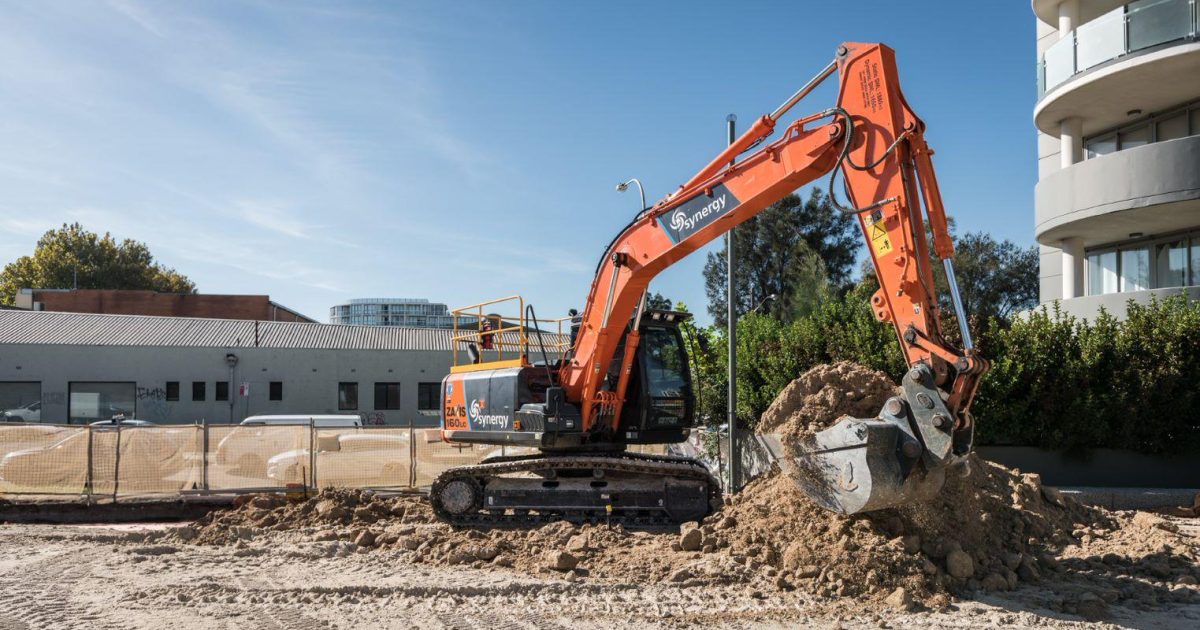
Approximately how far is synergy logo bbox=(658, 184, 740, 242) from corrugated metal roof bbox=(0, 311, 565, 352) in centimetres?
3000

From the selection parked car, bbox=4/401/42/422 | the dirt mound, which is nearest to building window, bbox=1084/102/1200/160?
the dirt mound

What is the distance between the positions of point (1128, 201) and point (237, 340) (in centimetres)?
3444

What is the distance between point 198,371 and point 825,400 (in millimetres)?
Answer: 32467

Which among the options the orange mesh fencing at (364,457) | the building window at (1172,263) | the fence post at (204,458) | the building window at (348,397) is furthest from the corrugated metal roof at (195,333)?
the building window at (1172,263)

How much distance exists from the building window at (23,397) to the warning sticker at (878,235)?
34.9 metres

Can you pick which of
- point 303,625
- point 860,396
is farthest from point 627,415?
point 303,625

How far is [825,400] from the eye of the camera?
9.88 meters

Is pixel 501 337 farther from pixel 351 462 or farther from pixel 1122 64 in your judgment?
pixel 1122 64

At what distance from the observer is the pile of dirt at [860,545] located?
8422 millimetres

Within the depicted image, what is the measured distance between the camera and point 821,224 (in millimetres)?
41781

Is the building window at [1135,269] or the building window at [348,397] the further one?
the building window at [348,397]

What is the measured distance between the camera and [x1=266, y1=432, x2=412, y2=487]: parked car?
15.5 meters

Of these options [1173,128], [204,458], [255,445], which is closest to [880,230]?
[255,445]

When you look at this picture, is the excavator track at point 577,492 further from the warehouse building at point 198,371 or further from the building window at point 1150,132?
the warehouse building at point 198,371
